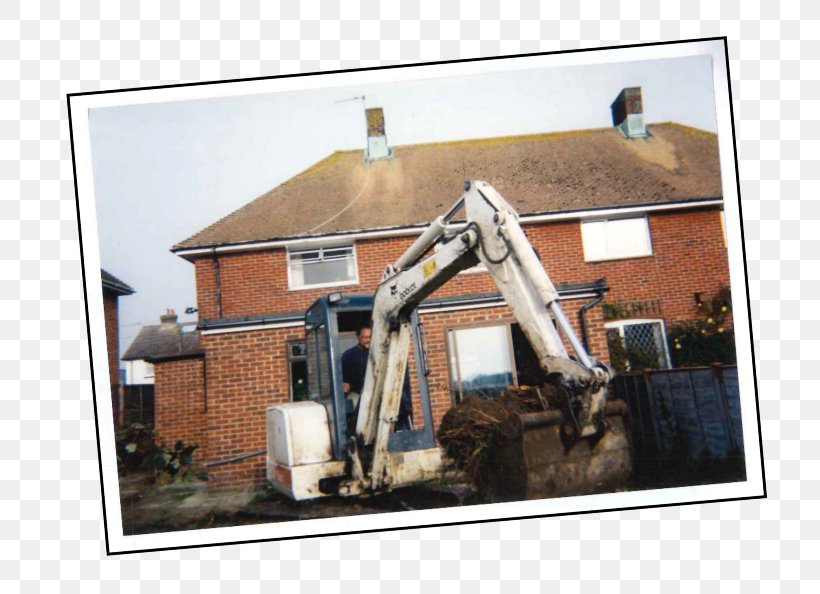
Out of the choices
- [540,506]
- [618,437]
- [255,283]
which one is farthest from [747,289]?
[255,283]

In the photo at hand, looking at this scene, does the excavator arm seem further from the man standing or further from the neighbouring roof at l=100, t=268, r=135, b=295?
the neighbouring roof at l=100, t=268, r=135, b=295

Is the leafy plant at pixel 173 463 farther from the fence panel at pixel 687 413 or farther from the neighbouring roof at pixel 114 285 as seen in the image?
the fence panel at pixel 687 413

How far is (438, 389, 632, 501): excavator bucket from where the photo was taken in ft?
12.1

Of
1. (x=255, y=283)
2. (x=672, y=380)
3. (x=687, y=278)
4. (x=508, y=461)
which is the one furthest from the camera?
(x=255, y=283)

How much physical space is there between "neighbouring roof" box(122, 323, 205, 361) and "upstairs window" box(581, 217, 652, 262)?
4.13 meters

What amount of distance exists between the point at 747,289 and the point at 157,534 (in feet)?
17.1

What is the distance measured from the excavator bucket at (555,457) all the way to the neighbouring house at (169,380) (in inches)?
118

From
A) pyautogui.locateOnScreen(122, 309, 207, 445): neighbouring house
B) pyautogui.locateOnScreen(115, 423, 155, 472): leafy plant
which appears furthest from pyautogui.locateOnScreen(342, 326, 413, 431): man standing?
pyautogui.locateOnScreen(115, 423, 155, 472): leafy plant

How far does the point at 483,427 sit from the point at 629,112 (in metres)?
3.09

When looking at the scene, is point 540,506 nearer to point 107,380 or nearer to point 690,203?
point 690,203

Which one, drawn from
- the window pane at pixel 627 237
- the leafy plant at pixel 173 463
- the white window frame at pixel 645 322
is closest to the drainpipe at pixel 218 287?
the leafy plant at pixel 173 463

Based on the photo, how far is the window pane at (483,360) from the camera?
232 inches

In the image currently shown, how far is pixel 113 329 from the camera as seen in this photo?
4816 millimetres

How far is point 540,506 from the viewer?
171 inches
